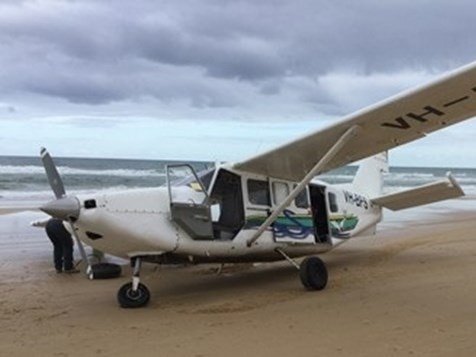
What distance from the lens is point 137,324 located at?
282 inches

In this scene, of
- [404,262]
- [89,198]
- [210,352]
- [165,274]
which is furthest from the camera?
[404,262]

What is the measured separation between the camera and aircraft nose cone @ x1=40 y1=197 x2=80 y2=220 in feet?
24.6

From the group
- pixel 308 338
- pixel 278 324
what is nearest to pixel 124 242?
pixel 278 324

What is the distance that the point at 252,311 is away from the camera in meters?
7.85

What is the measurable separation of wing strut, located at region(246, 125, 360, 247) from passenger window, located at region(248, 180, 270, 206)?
32 centimetres

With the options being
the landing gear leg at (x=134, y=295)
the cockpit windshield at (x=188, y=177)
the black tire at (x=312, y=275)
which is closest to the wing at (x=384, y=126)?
the cockpit windshield at (x=188, y=177)

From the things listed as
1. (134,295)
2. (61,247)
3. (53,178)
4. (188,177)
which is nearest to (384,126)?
(188,177)

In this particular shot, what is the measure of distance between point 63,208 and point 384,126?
14.8 feet

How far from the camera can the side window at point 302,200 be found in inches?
418

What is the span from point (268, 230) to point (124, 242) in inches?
108

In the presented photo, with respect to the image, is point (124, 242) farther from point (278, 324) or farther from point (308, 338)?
point (308, 338)

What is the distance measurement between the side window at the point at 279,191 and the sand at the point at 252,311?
135cm

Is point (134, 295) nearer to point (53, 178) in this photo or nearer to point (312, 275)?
point (53, 178)

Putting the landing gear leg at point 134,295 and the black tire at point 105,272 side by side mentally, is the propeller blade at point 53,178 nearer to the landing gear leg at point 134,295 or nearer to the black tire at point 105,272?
the landing gear leg at point 134,295
